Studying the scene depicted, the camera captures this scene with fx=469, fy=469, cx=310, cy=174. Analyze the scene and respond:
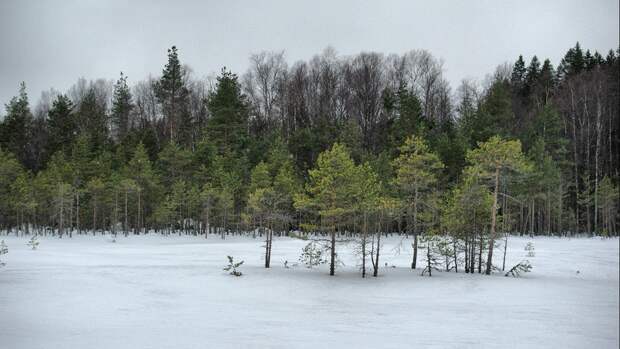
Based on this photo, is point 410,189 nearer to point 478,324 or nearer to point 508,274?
point 508,274

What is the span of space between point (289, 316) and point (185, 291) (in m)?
6.96

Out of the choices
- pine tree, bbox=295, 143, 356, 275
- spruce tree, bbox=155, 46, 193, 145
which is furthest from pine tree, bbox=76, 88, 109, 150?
pine tree, bbox=295, 143, 356, 275

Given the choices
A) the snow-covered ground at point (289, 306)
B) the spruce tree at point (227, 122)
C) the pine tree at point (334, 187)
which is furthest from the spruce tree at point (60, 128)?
the pine tree at point (334, 187)

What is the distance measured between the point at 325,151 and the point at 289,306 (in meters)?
17.0

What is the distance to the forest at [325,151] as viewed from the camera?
33169 millimetres

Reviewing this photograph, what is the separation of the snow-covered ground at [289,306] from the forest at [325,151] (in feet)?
15.8

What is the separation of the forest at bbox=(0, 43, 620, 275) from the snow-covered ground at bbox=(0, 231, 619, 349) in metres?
4.82

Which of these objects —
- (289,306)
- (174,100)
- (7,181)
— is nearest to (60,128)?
(174,100)

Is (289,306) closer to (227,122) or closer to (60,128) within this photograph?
(227,122)

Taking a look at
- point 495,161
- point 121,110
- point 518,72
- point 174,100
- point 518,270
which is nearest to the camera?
point 495,161

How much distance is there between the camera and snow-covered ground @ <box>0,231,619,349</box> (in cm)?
1335

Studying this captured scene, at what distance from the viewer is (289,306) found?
1886 centimetres

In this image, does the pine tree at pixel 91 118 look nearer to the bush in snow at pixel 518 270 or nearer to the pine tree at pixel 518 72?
the bush in snow at pixel 518 270

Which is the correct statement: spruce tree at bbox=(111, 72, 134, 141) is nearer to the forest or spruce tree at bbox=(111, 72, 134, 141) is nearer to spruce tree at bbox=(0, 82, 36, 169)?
the forest
